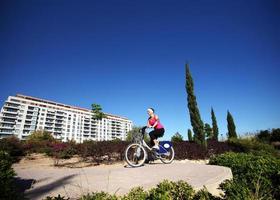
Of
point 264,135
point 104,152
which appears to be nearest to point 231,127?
point 264,135

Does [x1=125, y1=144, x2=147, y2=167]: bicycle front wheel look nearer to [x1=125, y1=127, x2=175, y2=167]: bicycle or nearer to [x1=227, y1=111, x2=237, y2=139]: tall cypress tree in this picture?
[x1=125, y1=127, x2=175, y2=167]: bicycle

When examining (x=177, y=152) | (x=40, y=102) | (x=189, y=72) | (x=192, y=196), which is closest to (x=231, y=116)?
(x=189, y=72)

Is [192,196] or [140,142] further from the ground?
[140,142]

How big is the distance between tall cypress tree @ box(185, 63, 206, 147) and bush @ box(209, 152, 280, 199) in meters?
7.26

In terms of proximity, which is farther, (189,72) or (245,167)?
(189,72)

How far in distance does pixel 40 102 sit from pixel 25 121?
43.2ft

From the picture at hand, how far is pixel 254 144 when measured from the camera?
1379 centimetres

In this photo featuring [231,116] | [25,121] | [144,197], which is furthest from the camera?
[25,121]

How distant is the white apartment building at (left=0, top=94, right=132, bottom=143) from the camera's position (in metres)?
97.8

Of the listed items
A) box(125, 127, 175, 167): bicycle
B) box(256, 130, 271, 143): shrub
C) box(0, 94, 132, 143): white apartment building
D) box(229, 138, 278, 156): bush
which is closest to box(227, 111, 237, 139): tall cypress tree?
box(256, 130, 271, 143): shrub

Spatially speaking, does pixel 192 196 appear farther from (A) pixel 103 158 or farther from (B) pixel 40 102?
(B) pixel 40 102

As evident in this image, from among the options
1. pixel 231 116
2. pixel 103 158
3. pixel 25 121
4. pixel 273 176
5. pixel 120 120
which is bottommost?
pixel 273 176

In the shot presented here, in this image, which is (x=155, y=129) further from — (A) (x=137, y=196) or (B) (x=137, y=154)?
(A) (x=137, y=196)

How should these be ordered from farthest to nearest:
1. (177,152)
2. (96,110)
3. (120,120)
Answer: (120,120)
(96,110)
(177,152)
